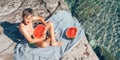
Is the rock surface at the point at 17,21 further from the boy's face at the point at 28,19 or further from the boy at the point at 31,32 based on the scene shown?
the boy's face at the point at 28,19

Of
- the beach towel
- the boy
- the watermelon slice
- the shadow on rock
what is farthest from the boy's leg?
the shadow on rock

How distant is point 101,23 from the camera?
10.3m

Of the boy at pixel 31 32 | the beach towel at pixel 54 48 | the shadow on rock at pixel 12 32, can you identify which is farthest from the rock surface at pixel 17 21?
the boy at pixel 31 32

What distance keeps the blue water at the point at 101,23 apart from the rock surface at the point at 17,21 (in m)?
1.07

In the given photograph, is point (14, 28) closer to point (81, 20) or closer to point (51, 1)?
point (51, 1)

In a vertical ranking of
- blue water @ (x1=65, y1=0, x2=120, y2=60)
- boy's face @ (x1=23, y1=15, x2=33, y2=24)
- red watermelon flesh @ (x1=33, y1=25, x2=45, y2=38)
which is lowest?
blue water @ (x1=65, y1=0, x2=120, y2=60)

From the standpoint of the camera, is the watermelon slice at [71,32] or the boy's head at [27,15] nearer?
the boy's head at [27,15]

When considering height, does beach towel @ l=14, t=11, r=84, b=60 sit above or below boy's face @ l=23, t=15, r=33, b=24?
below

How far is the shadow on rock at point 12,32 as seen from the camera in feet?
27.9

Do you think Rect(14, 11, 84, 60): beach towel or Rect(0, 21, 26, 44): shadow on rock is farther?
Rect(0, 21, 26, 44): shadow on rock

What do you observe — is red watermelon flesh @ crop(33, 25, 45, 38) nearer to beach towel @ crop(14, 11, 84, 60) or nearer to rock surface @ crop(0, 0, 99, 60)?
beach towel @ crop(14, 11, 84, 60)

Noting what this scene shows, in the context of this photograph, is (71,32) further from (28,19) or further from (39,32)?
(28,19)

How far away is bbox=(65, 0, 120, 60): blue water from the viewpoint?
31.1ft

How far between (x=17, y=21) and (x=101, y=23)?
277 cm
